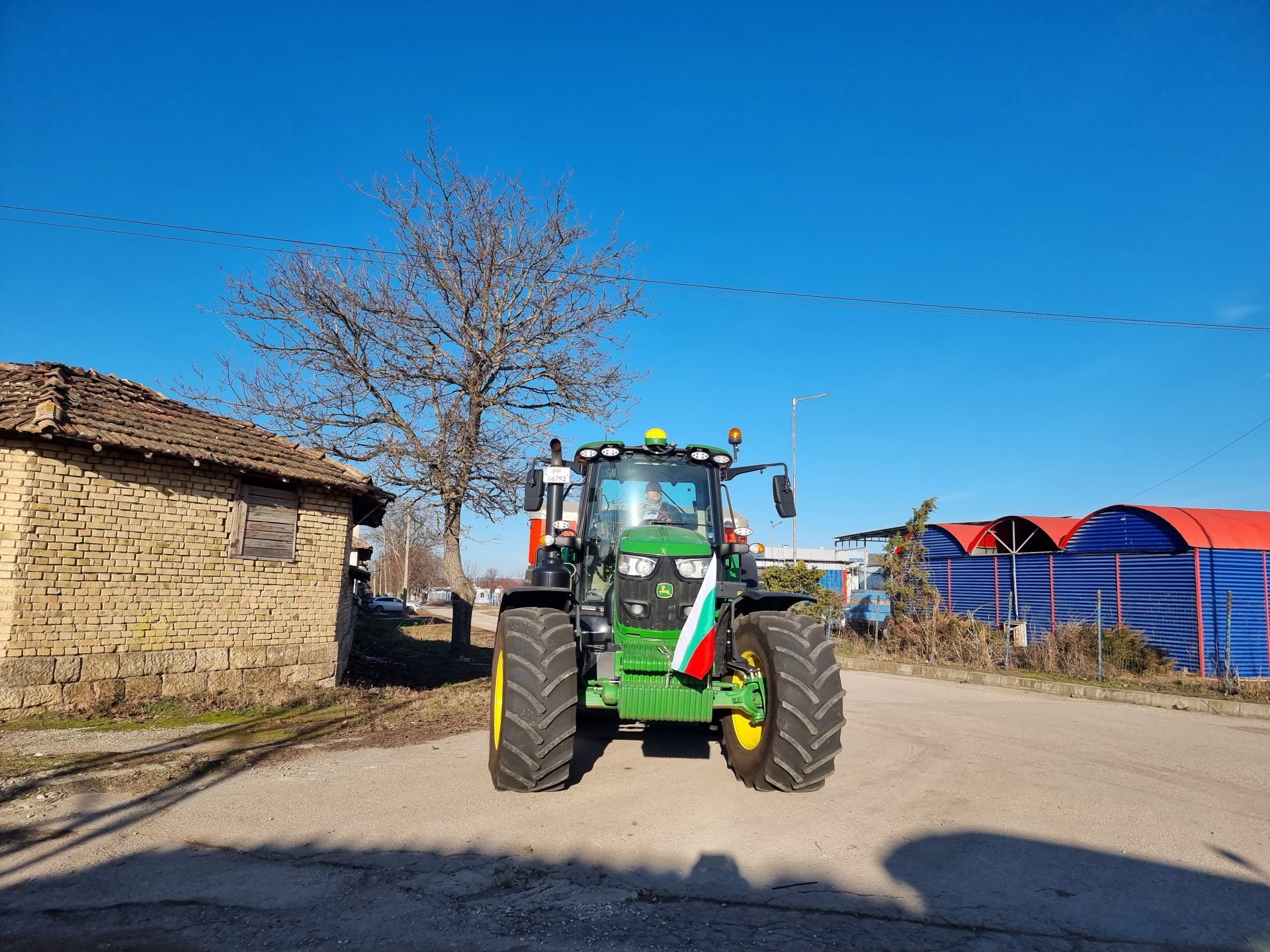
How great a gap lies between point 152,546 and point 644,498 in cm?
Answer: 644

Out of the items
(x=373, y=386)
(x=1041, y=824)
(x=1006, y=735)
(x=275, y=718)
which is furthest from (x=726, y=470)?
(x=373, y=386)

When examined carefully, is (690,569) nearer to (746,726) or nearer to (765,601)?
(765,601)

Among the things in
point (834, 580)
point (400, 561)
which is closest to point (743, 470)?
point (834, 580)

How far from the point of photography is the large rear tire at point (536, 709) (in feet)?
18.1

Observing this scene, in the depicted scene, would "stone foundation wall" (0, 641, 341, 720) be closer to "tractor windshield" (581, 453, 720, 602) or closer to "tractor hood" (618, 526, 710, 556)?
"tractor windshield" (581, 453, 720, 602)

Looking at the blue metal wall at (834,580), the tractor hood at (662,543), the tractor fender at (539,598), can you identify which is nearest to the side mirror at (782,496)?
the tractor hood at (662,543)

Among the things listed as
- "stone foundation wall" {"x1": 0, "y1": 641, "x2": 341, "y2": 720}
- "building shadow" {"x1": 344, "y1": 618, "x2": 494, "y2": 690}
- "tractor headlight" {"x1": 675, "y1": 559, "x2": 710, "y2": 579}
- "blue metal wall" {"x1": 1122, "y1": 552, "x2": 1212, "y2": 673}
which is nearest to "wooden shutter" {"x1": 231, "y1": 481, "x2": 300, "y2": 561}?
"stone foundation wall" {"x1": 0, "y1": 641, "x2": 341, "y2": 720}

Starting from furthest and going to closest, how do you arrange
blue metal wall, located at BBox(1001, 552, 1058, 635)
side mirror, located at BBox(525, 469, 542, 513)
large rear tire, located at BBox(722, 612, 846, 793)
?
1. blue metal wall, located at BBox(1001, 552, 1058, 635)
2. side mirror, located at BBox(525, 469, 542, 513)
3. large rear tire, located at BBox(722, 612, 846, 793)

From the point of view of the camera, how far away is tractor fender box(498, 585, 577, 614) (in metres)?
6.50

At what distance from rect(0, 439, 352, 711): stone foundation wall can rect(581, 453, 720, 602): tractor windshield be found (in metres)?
5.84

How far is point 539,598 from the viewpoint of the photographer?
21.8 ft

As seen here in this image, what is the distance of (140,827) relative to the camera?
5.03 metres

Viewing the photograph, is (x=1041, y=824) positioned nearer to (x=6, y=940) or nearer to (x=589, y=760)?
(x=589, y=760)

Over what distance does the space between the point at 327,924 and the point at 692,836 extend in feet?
7.59
